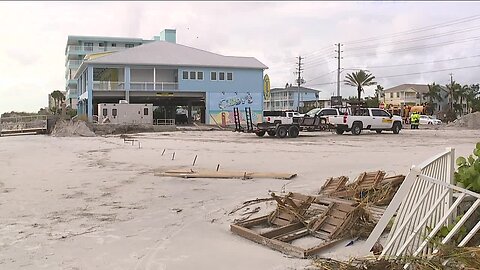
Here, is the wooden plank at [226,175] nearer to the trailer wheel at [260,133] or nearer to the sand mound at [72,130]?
the trailer wheel at [260,133]

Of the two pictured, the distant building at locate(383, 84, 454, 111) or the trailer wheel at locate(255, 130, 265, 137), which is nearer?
the trailer wheel at locate(255, 130, 265, 137)

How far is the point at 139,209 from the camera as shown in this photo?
9.06 meters

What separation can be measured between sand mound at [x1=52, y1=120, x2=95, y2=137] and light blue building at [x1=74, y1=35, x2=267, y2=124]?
364 inches

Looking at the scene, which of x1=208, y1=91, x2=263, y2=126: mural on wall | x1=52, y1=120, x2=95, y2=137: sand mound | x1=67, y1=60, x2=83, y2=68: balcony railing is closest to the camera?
x1=52, y1=120, x2=95, y2=137: sand mound

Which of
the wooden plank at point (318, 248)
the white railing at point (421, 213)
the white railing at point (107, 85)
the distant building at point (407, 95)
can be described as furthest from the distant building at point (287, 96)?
the white railing at point (421, 213)

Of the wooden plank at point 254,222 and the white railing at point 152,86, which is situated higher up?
the white railing at point 152,86

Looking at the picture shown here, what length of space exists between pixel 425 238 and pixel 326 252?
4.57ft

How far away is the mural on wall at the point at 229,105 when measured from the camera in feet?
169

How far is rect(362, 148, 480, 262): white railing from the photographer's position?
5.11m

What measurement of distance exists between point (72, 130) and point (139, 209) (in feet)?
97.7

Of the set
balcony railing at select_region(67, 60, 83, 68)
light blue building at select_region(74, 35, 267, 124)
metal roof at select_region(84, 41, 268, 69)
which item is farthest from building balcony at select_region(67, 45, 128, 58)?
light blue building at select_region(74, 35, 267, 124)

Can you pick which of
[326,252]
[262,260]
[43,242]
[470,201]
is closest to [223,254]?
[262,260]

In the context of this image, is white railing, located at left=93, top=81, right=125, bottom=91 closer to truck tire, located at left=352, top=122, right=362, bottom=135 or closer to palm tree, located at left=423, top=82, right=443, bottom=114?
truck tire, located at left=352, top=122, right=362, bottom=135

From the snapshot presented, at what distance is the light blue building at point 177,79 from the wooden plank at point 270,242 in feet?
141
